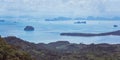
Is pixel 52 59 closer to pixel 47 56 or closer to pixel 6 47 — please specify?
pixel 47 56

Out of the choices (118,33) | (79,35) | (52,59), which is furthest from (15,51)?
(118,33)

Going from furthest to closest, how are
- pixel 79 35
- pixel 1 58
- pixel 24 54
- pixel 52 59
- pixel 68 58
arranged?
pixel 79 35
pixel 68 58
pixel 52 59
pixel 24 54
pixel 1 58

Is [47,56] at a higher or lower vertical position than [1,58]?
lower

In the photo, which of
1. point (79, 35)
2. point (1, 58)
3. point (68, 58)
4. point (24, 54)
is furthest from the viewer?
point (79, 35)

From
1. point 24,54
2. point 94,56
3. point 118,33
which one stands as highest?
point 24,54

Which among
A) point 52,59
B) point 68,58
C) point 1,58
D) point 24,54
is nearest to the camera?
point 1,58

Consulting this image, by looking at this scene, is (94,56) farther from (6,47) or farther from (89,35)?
(89,35)

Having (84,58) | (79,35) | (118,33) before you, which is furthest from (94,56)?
(118,33)

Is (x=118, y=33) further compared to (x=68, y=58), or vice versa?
(x=118, y=33)

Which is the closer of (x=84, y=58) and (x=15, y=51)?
(x=15, y=51)
